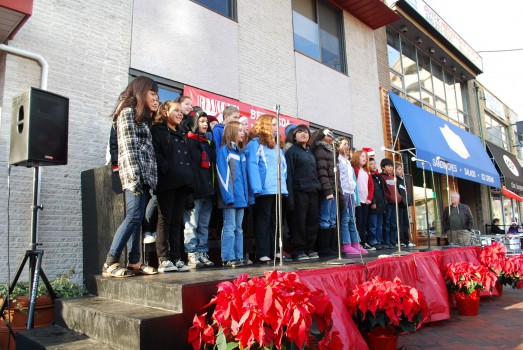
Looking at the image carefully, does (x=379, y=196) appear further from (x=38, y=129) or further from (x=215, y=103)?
(x=38, y=129)

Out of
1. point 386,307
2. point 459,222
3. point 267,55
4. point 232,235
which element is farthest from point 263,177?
point 459,222

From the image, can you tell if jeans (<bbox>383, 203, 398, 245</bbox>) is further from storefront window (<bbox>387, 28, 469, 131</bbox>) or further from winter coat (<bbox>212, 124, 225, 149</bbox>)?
storefront window (<bbox>387, 28, 469, 131</bbox>)

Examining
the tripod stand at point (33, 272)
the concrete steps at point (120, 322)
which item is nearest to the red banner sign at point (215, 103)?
the tripod stand at point (33, 272)

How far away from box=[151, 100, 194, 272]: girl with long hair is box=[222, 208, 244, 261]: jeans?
0.59 meters

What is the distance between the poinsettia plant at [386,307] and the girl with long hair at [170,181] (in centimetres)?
172

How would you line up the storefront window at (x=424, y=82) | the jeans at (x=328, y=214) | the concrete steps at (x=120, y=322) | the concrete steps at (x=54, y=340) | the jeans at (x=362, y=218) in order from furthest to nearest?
the storefront window at (x=424, y=82) → the jeans at (x=362, y=218) → the jeans at (x=328, y=214) → the concrete steps at (x=54, y=340) → the concrete steps at (x=120, y=322)

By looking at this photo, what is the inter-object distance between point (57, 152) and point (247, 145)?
7.00 feet

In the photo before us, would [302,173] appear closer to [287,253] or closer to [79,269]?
[287,253]

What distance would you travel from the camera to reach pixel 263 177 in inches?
195

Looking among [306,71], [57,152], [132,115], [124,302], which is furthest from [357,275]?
[306,71]

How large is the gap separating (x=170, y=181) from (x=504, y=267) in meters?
5.40

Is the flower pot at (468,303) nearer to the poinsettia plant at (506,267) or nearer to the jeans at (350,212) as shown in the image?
the poinsettia plant at (506,267)

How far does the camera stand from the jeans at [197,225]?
4492 mm

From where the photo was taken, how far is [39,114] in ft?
12.5
